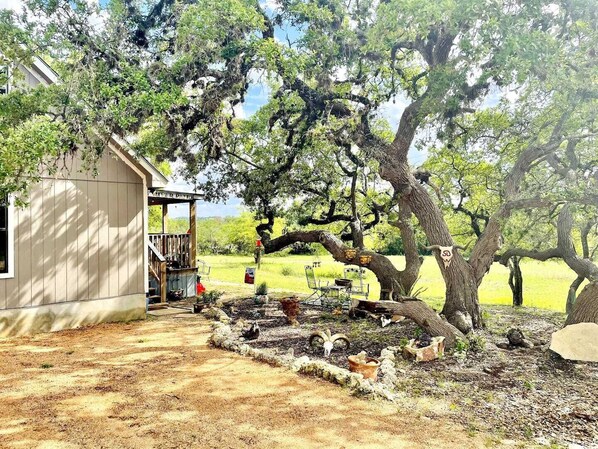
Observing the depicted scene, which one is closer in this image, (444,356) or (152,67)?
(444,356)

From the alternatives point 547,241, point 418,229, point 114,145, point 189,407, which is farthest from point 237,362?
point 547,241

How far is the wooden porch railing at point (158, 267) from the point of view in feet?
35.3

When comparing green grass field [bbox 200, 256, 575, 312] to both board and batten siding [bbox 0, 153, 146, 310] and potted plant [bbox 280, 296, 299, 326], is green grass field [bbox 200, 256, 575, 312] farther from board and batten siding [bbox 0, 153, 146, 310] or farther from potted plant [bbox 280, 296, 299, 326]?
board and batten siding [bbox 0, 153, 146, 310]

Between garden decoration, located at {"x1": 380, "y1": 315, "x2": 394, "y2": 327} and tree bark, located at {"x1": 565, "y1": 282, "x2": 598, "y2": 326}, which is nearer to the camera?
tree bark, located at {"x1": 565, "y1": 282, "x2": 598, "y2": 326}

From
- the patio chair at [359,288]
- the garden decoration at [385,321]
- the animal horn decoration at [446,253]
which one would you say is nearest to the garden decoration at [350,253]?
the patio chair at [359,288]

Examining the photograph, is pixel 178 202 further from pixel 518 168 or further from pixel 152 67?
pixel 518 168

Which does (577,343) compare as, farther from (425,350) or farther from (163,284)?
(163,284)

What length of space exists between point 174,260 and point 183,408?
780cm

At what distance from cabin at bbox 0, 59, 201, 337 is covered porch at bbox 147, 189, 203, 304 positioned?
163 cm

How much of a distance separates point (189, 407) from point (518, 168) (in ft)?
24.9

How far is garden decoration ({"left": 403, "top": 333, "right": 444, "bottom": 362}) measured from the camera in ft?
21.0

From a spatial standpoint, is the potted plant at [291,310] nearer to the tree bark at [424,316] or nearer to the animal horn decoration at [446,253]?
the tree bark at [424,316]

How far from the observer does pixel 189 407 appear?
15.0ft

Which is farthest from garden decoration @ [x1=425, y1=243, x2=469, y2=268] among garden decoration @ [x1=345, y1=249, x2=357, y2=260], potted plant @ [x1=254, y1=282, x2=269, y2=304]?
potted plant @ [x1=254, y1=282, x2=269, y2=304]
